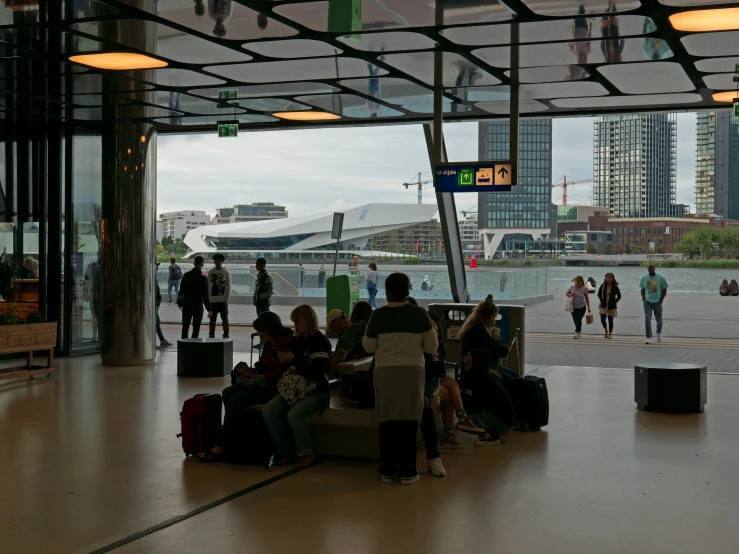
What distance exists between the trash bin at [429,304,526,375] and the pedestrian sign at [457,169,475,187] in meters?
1.72

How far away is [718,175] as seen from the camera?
21.3 metres

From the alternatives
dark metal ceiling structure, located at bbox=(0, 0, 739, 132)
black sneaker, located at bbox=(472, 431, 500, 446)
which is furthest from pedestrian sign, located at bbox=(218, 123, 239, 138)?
black sneaker, located at bbox=(472, 431, 500, 446)

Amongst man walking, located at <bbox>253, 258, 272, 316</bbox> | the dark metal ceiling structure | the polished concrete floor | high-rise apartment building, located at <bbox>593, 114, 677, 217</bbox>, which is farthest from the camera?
man walking, located at <bbox>253, 258, 272, 316</bbox>

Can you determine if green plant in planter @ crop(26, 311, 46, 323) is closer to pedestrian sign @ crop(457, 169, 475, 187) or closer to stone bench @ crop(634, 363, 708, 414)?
pedestrian sign @ crop(457, 169, 475, 187)

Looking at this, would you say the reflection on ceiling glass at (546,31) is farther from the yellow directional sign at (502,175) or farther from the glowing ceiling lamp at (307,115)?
the glowing ceiling lamp at (307,115)

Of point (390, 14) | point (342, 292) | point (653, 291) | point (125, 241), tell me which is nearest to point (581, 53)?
point (390, 14)

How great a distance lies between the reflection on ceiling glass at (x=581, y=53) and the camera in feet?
31.2

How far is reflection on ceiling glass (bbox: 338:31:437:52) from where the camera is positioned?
9.19 metres

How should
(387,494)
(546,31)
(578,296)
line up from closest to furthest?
(387,494), (546,31), (578,296)

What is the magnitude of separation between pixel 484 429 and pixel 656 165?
1751cm

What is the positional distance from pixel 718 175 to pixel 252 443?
55.5 feet

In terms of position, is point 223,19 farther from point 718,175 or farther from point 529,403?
point 718,175

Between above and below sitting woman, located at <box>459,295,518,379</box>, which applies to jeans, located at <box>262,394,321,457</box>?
below

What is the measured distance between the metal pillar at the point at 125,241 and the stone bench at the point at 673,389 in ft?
26.2
